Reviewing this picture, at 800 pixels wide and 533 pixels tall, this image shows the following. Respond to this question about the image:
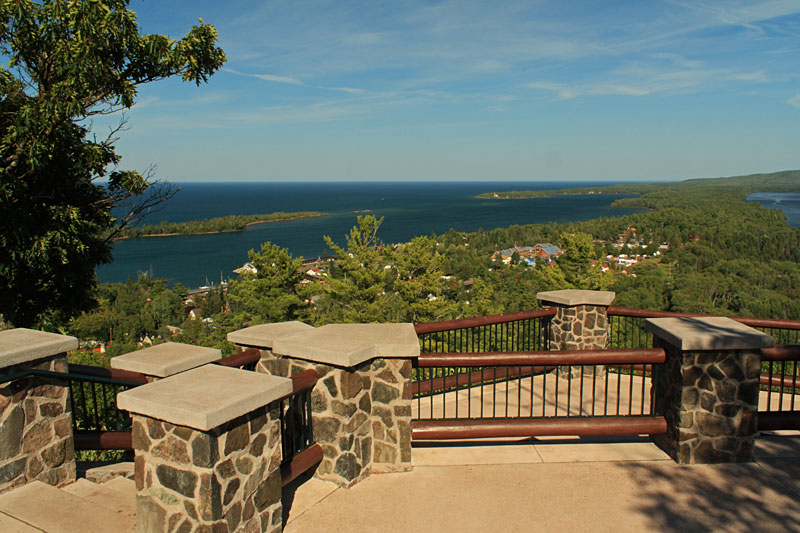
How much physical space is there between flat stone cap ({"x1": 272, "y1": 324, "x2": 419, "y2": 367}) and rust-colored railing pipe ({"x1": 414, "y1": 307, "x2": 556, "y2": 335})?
1.14 meters

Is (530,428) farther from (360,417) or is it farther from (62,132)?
(62,132)

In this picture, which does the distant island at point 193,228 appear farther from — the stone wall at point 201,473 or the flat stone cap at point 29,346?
the stone wall at point 201,473

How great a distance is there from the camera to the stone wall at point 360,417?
3.43 meters

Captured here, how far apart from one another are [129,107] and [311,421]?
26.3ft

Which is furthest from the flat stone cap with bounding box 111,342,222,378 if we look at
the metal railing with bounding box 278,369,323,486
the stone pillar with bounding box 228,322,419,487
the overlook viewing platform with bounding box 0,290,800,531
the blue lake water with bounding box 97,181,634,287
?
the blue lake water with bounding box 97,181,634,287

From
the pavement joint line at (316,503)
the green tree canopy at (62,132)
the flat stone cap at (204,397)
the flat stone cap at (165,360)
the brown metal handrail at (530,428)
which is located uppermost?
the green tree canopy at (62,132)

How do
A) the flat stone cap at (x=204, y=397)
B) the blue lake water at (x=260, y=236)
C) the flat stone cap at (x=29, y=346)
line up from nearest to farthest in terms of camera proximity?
the flat stone cap at (x=204, y=397), the flat stone cap at (x=29, y=346), the blue lake water at (x=260, y=236)

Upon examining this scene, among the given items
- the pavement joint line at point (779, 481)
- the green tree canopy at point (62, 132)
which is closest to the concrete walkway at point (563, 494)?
the pavement joint line at point (779, 481)

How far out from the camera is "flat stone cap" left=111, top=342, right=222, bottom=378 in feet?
11.1

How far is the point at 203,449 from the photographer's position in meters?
2.30

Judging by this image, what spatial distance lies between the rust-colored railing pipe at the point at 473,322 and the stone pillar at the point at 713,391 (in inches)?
76.9

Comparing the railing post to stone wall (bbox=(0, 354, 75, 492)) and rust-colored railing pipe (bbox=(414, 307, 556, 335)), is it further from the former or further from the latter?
stone wall (bbox=(0, 354, 75, 492))

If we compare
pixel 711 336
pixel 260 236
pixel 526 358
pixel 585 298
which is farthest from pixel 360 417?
pixel 260 236

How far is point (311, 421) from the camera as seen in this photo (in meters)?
3.52
